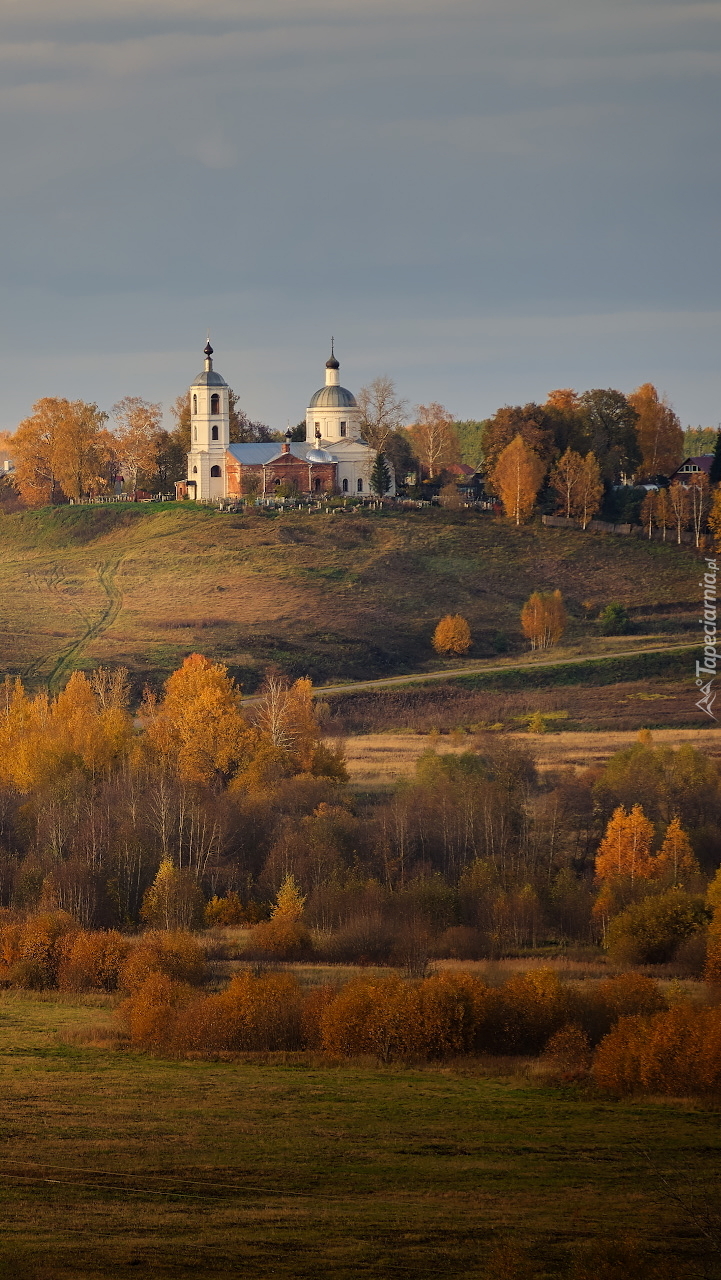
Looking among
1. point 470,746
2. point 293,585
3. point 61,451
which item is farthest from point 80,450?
point 470,746

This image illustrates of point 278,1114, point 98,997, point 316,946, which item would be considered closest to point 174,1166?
point 278,1114

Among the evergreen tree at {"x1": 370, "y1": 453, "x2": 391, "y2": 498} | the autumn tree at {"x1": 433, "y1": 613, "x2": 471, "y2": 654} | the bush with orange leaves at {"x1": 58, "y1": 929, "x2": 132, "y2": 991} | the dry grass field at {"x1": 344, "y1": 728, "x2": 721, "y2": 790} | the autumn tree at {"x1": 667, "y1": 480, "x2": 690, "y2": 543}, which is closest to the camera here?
the bush with orange leaves at {"x1": 58, "y1": 929, "x2": 132, "y2": 991}

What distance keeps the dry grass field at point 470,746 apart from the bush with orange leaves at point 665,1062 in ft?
76.5

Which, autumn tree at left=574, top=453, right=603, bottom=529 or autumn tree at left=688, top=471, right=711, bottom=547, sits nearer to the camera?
autumn tree at left=688, top=471, right=711, bottom=547

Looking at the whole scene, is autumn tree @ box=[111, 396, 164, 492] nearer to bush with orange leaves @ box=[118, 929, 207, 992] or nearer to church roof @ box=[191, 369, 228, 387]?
church roof @ box=[191, 369, 228, 387]

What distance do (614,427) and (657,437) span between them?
22.9 feet

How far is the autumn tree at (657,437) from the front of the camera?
114 metres

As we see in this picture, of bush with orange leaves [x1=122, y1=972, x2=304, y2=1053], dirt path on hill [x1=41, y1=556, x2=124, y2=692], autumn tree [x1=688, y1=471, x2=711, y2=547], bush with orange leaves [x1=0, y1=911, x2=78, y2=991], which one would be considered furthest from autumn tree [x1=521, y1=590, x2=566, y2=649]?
bush with orange leaves [x1=122, y1=972, x2=304, y2=1053]

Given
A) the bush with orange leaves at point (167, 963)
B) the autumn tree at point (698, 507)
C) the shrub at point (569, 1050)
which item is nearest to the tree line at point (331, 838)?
the bush with orange leaves at point (167, 963)

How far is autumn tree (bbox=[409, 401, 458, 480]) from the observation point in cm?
11150

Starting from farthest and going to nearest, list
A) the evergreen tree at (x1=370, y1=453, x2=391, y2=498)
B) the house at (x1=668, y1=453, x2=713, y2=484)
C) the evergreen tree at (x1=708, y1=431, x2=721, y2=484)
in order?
1. the house at (x1=668, y1=453, x2=713, y2=484)
2. the evergreen tree at (x1=708, y1=431, x2=721, y2=484)
3. the evergreen tree at (x1=370, y1=453, x2=391, y2=498)

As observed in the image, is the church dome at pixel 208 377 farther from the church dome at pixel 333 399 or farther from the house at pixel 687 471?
the house at pixel 687 471

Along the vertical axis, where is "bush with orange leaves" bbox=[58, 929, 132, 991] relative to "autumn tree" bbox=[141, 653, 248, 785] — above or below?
below

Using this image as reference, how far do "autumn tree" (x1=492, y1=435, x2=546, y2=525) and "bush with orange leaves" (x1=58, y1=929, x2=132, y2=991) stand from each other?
203 feet
